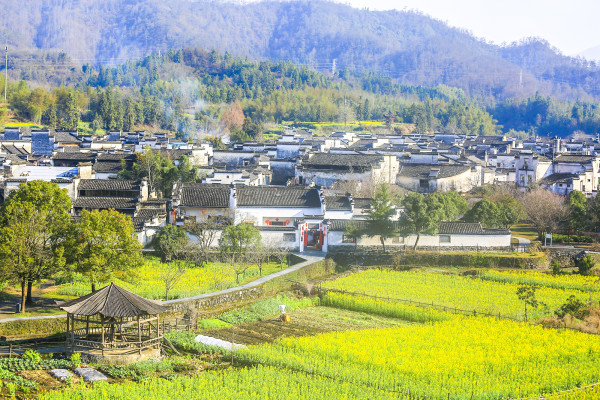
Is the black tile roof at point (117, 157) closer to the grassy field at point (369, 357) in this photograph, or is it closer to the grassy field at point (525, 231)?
the grassy field at point (525, 231)

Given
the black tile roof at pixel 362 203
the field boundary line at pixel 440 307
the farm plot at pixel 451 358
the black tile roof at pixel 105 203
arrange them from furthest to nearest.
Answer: the black tile roof at pixel 362 203 → the black tile roof at pixel 105 203 → the field boundary line at pixel 440 307 → the farm plot at pixel 451 358

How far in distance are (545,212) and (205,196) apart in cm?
1807

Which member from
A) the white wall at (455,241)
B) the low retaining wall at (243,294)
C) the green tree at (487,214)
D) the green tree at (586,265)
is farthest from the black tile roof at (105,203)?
the green tree at (586,265)

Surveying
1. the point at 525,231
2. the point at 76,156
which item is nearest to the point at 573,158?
the point at 525,231

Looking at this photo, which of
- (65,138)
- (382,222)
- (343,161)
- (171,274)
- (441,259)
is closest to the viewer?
(171,274)

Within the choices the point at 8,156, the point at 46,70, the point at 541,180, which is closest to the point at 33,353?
the point at 8,156

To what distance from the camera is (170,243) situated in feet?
96.5

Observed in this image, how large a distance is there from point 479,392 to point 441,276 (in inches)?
543

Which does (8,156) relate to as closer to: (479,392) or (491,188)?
(491,188)

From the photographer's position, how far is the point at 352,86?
13938cm

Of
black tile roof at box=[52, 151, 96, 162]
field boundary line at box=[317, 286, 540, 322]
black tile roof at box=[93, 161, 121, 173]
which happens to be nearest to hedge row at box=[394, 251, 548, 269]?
field boundary line at box=[317, 286, 540, 322]

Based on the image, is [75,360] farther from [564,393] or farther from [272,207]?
[272,207]

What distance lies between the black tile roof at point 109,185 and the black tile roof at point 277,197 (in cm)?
592

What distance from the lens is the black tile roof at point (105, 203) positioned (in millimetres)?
34406
